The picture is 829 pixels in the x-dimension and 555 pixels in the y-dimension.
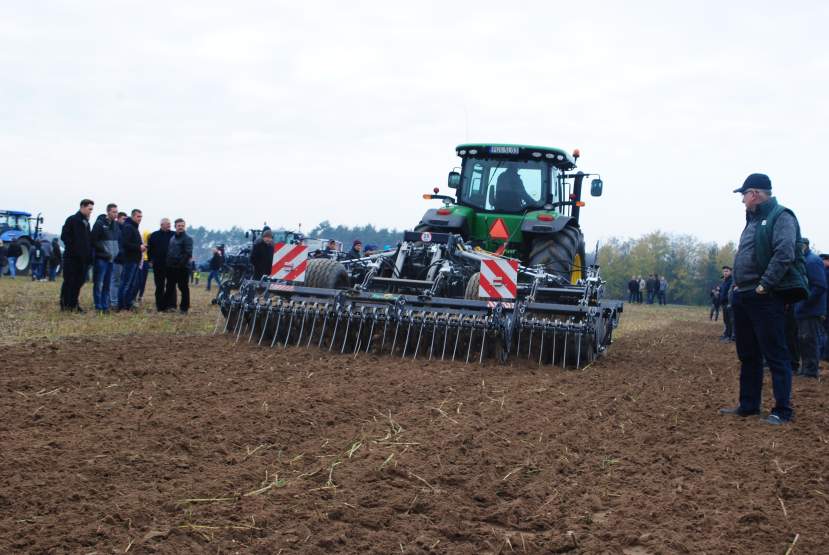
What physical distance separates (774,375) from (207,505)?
14.2 feet

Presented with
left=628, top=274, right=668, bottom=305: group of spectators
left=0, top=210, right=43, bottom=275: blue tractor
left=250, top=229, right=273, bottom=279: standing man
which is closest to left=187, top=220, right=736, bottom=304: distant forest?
left=628, top=274, right=668, bottom=305: group of spectators

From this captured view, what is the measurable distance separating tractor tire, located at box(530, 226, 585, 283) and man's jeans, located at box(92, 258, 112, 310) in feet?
20.1

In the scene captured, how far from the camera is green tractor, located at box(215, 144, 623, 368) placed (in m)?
8.65

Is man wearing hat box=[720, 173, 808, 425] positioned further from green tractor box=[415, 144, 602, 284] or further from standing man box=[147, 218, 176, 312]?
standing man box=[147, 218, 176, 312]

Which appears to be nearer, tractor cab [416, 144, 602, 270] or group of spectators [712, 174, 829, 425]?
group of spectators [712, 174, 829, 425]

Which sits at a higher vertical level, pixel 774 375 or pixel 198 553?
pixel 774 375

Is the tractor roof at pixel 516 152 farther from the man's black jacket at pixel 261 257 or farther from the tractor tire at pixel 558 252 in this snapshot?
the man's black jacket at pixel 261 257

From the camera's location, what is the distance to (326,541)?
3176 millimetres

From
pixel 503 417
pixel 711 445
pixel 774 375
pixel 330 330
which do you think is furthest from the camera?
pixel 330 330

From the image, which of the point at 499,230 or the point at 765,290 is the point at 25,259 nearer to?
the point at 499,230

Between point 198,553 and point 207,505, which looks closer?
point 198,553

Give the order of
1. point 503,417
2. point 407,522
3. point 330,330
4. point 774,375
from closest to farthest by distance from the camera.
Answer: point 407,522 → point 503,417 → point 774,375 → point 330,330

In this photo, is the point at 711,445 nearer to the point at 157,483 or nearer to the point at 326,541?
the point at 326,541

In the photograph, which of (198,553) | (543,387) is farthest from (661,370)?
(198,553)
